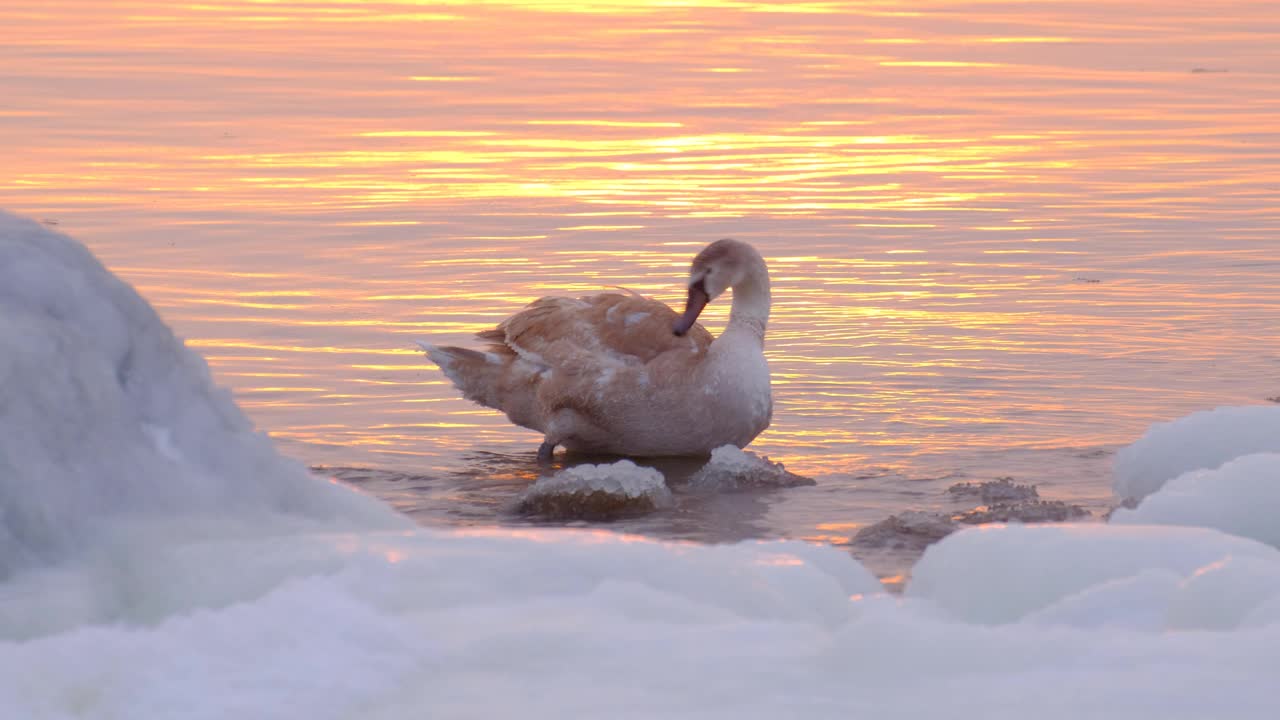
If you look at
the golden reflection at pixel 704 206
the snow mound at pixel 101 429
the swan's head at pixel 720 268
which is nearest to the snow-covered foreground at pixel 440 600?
the snow mound at pixel 101 429

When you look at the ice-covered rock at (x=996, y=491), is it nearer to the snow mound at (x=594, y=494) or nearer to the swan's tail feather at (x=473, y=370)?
the snow mound at (x=594, y=494)

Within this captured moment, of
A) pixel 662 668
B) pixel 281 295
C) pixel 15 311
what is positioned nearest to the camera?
pixel 662 668

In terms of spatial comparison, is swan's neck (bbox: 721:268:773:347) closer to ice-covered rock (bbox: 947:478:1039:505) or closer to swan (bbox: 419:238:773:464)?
swan (bbox: 419:238:773:464)

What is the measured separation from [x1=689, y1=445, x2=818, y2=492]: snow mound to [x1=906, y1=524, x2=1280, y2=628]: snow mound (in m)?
3.54

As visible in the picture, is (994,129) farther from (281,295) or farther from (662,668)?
(662,668)

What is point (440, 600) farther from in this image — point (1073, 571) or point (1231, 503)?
point (1231, 503)

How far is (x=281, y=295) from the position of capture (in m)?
13.8

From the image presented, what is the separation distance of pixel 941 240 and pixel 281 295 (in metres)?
5.30

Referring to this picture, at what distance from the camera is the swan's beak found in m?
10.5

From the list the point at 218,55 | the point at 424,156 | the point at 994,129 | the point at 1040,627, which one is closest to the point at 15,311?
the point at 1040,627

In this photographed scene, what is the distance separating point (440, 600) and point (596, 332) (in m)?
5.51

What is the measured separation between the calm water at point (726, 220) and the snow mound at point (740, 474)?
19cm

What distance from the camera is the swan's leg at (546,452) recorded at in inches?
415

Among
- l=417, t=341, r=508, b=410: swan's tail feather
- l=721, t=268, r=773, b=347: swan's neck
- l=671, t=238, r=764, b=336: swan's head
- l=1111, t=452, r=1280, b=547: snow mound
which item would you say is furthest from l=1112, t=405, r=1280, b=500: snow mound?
l=417, t=341, r=508, b=410: swan's tail feather
